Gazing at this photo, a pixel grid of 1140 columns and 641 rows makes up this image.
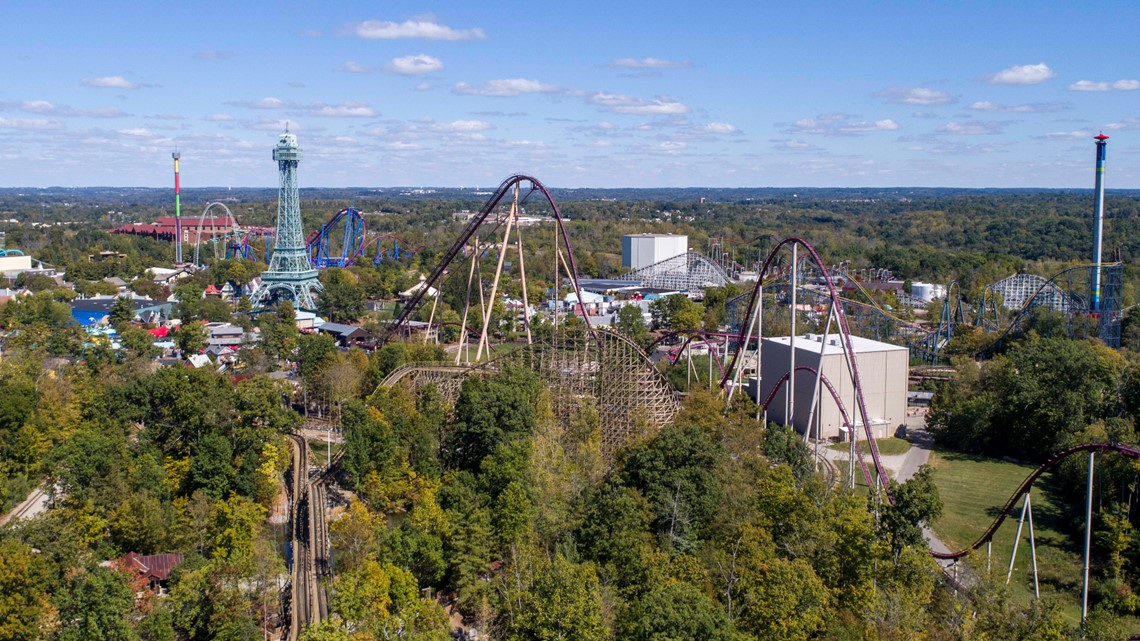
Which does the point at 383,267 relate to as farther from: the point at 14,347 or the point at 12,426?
the point at 12,426

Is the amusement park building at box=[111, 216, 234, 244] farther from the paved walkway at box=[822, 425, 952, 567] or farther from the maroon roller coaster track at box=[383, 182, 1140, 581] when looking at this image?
the paved walkway at box=[822, 425, 952, 567]

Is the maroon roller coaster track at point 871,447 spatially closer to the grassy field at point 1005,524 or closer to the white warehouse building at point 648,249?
the grassy field at point 1005,524

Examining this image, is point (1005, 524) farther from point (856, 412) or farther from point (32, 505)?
point (32, 505)

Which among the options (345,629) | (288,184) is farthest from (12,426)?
(288,184)

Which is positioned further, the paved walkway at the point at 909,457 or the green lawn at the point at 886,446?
the green lawn at the point at 886,446

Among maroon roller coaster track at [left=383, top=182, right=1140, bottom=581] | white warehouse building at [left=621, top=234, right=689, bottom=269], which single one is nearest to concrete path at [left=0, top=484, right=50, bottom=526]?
maroon roller coaster track at [left=383, top=182, right=1140, bottom=581]

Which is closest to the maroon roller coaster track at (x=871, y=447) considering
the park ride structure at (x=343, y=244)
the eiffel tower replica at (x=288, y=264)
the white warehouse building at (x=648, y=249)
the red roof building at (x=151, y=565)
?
the red roof building at (x=151, y=565)
